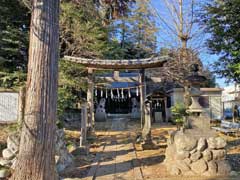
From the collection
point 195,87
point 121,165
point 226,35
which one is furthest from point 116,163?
point 226,35

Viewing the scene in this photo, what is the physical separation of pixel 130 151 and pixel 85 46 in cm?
521

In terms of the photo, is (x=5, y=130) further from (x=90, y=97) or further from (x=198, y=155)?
(x=198, y=155)

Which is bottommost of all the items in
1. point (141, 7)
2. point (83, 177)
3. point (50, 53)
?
point (83, 177)

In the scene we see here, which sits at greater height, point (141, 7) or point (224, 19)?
point (141, 7)

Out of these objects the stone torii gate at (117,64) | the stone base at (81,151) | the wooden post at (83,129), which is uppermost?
the stone torii gate at (117,64)

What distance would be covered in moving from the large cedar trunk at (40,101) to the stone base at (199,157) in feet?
9.66

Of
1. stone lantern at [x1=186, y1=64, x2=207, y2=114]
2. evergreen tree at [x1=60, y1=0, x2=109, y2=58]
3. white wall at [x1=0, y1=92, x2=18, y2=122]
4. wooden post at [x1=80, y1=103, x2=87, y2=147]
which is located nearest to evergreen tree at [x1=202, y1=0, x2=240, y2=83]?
stone lantern at [x1=186, y1=64, x2=207, y2=114]

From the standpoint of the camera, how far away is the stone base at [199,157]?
17.4 ft

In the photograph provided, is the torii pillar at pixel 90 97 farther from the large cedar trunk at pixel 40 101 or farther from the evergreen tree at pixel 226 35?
the large cedar trunk at pixel 40 101

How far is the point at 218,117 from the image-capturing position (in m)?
16.3

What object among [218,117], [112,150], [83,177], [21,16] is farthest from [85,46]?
[218,117]

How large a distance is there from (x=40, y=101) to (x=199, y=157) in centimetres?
365

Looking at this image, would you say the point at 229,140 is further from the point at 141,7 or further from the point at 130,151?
the point at 141,7

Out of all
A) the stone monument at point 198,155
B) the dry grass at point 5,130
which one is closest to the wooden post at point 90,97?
the dry grass at point 5,130
